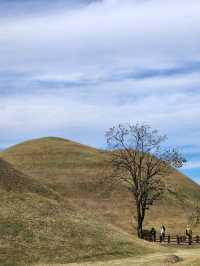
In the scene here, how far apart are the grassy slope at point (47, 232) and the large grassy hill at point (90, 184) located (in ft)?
73.4

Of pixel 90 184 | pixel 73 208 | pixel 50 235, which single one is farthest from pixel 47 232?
pixel 90 184

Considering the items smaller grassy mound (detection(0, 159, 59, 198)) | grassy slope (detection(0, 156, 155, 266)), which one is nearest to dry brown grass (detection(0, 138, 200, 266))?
grassy slope (detection(0, 156, 155, 266))

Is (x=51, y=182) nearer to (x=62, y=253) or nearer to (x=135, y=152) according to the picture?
(x=135, y=152)

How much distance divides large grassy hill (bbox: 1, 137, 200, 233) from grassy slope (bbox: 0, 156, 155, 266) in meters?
22.4

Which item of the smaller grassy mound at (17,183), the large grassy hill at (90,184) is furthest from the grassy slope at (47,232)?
the large grassy hill at (90,184)

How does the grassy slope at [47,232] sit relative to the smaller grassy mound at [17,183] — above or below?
below

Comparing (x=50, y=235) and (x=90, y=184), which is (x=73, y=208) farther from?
(x=90, y=184)

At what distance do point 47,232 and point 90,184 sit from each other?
52.7m

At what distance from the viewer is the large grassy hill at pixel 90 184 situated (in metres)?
86.9

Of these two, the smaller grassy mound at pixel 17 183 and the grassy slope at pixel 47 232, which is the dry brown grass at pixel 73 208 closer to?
the grassy slope at pixel 47 232

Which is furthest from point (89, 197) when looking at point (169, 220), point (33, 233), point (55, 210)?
point (33, 233)

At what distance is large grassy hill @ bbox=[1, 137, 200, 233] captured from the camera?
86.9 metres

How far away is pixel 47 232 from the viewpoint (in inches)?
1857

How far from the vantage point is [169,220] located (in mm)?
86188
